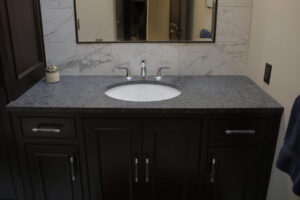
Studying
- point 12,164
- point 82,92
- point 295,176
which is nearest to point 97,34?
point 82,92

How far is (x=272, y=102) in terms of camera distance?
Answer: 1559 millimetres

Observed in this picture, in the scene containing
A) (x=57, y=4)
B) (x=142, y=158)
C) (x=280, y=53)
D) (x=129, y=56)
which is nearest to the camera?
(x=280, y=53)

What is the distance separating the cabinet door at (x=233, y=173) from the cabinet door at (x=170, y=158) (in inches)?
3.9

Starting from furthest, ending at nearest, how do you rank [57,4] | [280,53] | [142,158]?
[57,4], [142,158], [280,53]

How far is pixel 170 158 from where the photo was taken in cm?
162

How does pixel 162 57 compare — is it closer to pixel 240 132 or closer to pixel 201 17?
pixel 201 17

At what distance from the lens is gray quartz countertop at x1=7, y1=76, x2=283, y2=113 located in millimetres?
1503

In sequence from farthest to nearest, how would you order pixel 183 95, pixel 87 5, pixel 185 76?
pixel 185 76 < pixel 87 5 < pixel 183 95

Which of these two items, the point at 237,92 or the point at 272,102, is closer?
the point at 272,102

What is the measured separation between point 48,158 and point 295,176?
1.24 m

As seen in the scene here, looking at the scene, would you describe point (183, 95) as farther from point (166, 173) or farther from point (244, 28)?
point (244, 28)

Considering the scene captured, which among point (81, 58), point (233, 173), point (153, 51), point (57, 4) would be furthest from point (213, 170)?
point (57, 4)

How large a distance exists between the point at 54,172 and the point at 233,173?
3.36ft

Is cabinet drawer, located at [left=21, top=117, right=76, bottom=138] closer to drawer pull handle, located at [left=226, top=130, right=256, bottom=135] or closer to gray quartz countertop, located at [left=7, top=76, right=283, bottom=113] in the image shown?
gray quartz countertop, located at [left=7, top=76, right=283, bottom=113]
